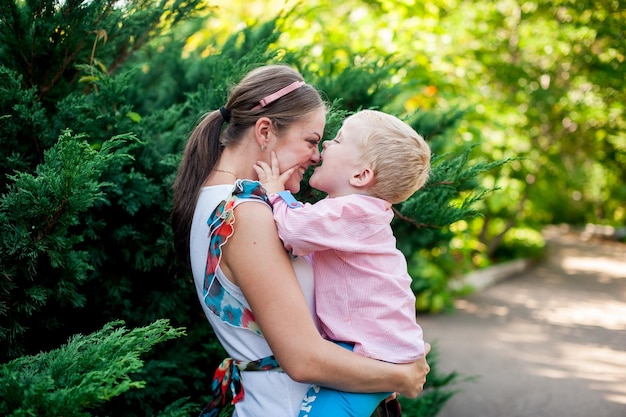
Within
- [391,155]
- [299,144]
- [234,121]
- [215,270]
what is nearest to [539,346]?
[391,155]

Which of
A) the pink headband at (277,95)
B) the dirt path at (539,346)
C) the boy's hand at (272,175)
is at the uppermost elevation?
the pink headband at (277,95)

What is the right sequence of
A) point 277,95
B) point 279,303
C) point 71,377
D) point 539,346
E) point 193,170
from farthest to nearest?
point 539,346 → point 193,170 → point 277,95 → point 279,303 → point 71,377

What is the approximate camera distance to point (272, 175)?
1.91m

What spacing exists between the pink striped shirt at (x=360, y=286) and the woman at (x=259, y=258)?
0.15 feet

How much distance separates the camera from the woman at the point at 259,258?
1610 mm

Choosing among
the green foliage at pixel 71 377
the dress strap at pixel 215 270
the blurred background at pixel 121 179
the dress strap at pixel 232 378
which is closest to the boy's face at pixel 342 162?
the dress strap at pixel 215 270

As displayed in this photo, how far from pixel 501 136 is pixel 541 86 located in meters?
1.16

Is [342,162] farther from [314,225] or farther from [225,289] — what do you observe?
[225,289]

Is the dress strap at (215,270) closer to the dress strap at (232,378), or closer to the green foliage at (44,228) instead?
the dress strap at (232,378)

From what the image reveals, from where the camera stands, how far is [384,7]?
5918 millimetres

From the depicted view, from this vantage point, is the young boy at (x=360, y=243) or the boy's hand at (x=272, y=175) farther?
the boy's hand at (x=272, y=175)

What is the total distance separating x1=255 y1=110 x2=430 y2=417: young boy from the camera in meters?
1.72

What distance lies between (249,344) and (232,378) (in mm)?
144

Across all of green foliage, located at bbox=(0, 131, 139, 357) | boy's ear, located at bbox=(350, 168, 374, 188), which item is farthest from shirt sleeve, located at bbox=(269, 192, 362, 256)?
green foliage, located at bbox=(0, 131, 139, 357)
